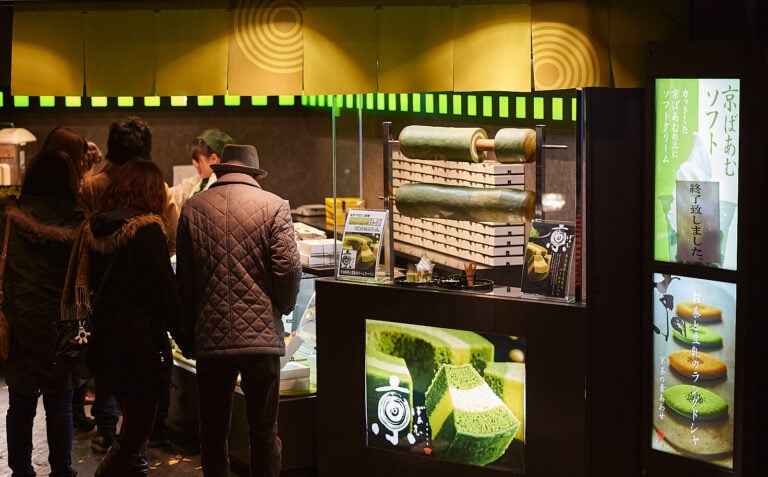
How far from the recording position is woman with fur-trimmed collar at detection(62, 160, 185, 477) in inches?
185

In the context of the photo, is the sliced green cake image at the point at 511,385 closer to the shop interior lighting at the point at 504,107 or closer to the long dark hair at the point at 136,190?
the shop interior lighting at the point at 504,107

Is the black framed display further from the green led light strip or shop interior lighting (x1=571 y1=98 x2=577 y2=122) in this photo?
the green led light strip

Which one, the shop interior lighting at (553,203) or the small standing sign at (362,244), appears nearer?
the shop interior lighting at (553,203)

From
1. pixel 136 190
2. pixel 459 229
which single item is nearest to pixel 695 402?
pixel 459 229

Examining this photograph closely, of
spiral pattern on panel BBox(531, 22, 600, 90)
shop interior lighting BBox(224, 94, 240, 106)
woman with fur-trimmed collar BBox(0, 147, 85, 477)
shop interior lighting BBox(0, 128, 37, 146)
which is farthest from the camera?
shop interior lighting BBox(224, 94, 240, 106)

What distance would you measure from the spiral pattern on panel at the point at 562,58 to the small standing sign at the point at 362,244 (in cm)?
111

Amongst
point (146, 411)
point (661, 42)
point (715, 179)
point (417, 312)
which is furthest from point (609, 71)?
point (146, 411)

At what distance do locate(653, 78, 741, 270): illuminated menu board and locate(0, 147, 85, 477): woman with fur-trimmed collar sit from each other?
113 inches

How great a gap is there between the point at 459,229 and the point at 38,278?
2193 millimetres

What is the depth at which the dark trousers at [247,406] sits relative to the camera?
193 inches

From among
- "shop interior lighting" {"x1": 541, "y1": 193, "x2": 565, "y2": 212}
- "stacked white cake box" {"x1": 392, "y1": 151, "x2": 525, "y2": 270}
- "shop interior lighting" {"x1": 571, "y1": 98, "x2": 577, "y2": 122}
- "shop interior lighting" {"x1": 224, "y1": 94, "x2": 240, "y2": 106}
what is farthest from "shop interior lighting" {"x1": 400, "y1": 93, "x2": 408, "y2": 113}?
"shop interior lighting" {"x1": 224, "y1": 94, "x2": 240, "y2": 106}

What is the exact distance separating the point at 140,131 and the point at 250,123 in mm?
4690

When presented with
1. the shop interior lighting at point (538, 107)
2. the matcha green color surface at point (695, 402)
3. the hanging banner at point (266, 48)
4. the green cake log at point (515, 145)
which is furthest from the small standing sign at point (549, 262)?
the hanging banner at point (266, 48)

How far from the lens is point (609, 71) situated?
497 cm
